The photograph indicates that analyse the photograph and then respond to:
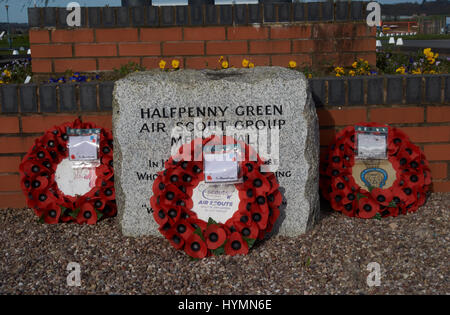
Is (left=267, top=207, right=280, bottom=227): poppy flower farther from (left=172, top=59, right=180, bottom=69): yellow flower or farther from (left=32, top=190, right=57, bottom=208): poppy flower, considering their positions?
(left=172, top=59, right=180, bottom=69): yellow flower

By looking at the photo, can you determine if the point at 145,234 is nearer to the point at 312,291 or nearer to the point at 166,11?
the point at 312,291

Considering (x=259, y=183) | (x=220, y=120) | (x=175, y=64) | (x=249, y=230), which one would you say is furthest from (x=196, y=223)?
(x=175, y=64)

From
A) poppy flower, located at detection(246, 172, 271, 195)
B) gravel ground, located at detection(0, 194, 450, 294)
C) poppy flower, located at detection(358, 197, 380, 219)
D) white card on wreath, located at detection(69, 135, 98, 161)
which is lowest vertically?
gravel ground, located at detection(0, 194, 450, 294)

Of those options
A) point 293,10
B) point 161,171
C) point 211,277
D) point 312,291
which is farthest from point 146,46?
point 312,291

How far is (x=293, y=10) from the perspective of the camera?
4.57 m

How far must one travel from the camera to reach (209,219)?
120 inches

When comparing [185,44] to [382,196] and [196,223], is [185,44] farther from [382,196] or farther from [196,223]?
[382,196]

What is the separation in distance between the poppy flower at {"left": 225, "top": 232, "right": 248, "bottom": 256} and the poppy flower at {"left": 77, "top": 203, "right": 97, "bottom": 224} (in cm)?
102

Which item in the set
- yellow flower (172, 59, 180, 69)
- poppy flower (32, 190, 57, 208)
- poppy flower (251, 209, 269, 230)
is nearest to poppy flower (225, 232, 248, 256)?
poppy flower (251, 209, 269, 230)

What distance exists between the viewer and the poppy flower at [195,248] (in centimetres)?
291

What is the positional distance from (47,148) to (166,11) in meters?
1.71

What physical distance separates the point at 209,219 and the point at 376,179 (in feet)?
4.14

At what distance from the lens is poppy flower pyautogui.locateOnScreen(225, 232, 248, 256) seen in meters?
2.94

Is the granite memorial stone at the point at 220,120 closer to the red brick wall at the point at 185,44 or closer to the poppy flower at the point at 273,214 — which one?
the poppy flower at the point at 273,214
